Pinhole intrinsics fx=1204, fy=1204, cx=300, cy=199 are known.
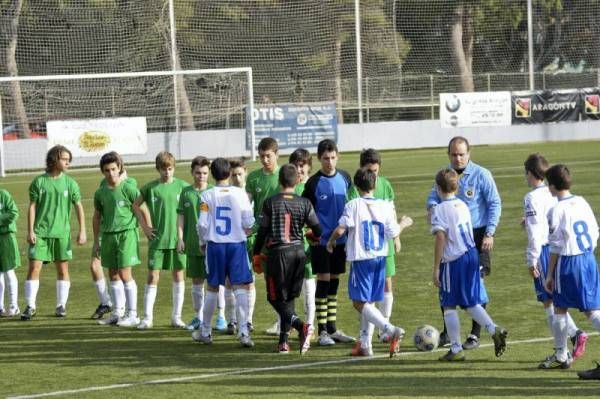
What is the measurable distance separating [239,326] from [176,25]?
103 ft

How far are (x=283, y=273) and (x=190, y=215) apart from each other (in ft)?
6.26

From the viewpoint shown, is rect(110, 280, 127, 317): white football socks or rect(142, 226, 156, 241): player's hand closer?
rect(142, 226, 156, 241): player's hand

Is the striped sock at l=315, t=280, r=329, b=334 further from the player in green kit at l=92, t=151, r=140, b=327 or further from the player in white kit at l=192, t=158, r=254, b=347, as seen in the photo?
the player in green kit at l=92, t=151, r=140, b=327

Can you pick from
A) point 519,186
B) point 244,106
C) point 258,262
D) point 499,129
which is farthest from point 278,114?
point 258,262

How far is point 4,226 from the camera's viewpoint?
1383cm

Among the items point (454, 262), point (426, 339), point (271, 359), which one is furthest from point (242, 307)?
point (454, 262)

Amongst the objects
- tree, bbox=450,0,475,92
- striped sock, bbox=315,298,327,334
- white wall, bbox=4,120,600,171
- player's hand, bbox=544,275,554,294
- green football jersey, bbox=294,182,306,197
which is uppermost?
tree, bbox=450,0,475,92

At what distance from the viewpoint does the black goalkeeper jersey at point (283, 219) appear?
10.9 metres

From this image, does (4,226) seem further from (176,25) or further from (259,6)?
(259,6)

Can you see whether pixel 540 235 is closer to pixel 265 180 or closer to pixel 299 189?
pixel 299 189

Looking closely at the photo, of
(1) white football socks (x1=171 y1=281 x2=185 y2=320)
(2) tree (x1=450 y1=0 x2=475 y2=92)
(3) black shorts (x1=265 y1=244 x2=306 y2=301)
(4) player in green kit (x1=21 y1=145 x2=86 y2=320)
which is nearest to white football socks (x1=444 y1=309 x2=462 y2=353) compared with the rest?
(3) black shorts (x1=265 y1=244 x2=306 y2=301)

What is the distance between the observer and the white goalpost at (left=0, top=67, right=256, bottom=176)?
126 feet

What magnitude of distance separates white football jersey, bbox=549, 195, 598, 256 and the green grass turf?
3.33 feet

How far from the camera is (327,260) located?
11633 millimetres
